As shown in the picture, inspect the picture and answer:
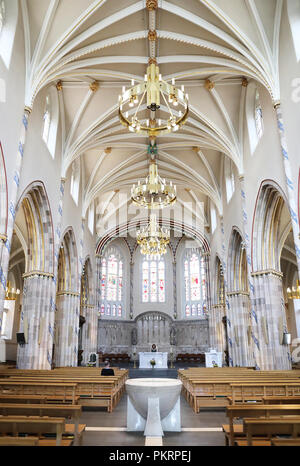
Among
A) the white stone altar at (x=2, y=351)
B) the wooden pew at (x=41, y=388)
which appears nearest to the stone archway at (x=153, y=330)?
the white stone altar at (x=2, y=351)

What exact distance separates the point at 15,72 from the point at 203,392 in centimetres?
1135

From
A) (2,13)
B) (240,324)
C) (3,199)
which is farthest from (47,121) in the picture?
(240,324)

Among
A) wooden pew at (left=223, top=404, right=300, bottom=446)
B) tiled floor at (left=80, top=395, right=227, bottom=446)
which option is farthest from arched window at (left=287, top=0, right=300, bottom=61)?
tiled floor at (left=80, top=395, right=227, bottom=446)

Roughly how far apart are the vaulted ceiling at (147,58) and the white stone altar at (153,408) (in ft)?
32.5

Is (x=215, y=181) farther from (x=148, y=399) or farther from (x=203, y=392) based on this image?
(x=148, y=399)

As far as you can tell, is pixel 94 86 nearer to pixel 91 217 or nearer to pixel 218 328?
pixel 91 217

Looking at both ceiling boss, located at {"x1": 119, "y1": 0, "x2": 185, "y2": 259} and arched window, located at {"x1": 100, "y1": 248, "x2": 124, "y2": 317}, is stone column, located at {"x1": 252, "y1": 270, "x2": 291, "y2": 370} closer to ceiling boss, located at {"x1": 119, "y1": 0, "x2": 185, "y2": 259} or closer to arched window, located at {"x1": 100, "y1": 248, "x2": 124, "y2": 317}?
ceiling boss, located at {"x1": 119, "y1": 0, "x2": 185, "y2": 259}

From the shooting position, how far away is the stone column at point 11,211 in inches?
412

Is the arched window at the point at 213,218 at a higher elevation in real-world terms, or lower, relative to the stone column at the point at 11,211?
higher

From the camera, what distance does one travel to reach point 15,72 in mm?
11852

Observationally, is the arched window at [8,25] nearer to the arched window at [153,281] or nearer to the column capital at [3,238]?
the column capital at [3,238]

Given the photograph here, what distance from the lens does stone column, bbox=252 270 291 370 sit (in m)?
14.1

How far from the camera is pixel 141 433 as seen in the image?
738 cm
